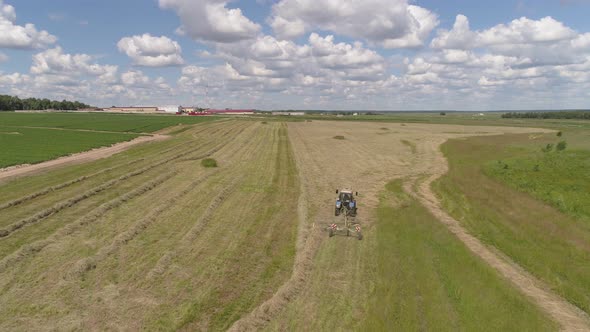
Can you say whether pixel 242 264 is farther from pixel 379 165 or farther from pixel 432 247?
pixel 379 165

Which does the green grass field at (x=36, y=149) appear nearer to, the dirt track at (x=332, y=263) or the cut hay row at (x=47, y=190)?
the cut hay row at (x=47, y=190)

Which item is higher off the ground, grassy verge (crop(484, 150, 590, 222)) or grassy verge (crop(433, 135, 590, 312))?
grassy verge (crop(484, 150, 590, 222))

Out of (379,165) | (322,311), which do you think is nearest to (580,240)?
(322,311)

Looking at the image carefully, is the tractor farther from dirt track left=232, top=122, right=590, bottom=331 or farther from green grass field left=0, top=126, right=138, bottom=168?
green grass field left=0, top=126, right=138, bottom=168

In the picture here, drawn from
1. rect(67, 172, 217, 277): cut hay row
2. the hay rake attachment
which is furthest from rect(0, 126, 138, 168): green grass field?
the hay rake attachment

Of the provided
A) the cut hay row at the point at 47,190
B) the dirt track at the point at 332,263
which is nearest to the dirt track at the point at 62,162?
the cut hay row at the point at 47,190

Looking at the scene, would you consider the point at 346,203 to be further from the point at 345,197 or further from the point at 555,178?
the point at 555,178
